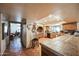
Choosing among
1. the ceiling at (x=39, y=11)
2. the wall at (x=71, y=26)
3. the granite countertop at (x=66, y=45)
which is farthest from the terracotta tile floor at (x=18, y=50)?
the wall at (x=71, y=26)

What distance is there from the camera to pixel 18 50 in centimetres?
243

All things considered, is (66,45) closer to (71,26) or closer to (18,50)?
(71,26)

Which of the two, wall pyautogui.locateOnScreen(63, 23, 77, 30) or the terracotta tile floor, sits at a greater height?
wall pyautogui.locateOnScreen(63, 23, 77, 30)

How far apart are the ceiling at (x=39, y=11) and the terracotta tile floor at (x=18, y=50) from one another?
41cm

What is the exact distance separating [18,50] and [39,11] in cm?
75

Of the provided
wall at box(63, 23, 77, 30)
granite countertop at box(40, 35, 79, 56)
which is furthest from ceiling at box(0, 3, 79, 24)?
granite countertop at box(40, 35, 79, 56)

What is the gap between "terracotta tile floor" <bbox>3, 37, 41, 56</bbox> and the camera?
2404 millimetres

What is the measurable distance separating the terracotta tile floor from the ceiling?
413 mm

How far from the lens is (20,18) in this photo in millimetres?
2387

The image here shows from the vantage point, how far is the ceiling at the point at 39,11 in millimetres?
2371

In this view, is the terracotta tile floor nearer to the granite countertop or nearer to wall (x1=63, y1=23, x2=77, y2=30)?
the granite countertop

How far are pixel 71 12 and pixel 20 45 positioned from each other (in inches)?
40.3

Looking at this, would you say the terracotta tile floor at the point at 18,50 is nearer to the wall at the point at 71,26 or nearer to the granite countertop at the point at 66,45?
the granite countertop at the point at 66,45

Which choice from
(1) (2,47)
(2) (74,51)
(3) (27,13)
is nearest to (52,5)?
(3) (27,13)
